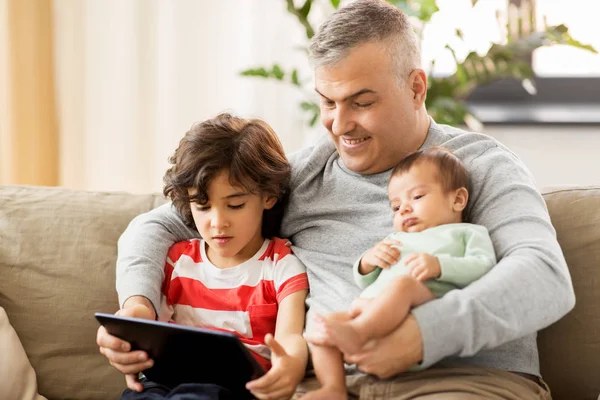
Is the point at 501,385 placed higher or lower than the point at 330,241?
lower

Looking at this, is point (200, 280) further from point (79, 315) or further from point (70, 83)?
point (70, 83)

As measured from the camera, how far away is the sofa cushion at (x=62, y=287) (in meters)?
1.92

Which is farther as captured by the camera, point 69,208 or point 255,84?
point 255,84

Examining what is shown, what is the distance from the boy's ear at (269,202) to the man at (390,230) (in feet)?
0.21

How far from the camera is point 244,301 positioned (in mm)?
1767

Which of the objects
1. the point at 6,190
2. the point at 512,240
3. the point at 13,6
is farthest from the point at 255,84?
the point at 512,240

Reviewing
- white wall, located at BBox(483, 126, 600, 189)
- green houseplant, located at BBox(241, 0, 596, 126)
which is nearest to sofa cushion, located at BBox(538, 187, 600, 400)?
green houseplant, located at BBox(241, 0, 596, 126)

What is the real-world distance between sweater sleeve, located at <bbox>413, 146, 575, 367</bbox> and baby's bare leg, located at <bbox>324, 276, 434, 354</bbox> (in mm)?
32

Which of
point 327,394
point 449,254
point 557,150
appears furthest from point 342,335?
point 557,150

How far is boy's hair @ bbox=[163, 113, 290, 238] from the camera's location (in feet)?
5.69

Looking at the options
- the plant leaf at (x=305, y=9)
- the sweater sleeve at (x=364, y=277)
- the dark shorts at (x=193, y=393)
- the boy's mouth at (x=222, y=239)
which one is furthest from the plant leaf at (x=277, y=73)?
the dark shorts at (x=193, y=393)

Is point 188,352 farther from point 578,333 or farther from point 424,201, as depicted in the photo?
point 578,333

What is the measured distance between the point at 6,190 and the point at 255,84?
1.48 meters

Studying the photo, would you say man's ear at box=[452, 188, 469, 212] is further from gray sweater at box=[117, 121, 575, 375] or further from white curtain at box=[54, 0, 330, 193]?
white curtain at box=[54, 0, 330, 193]
